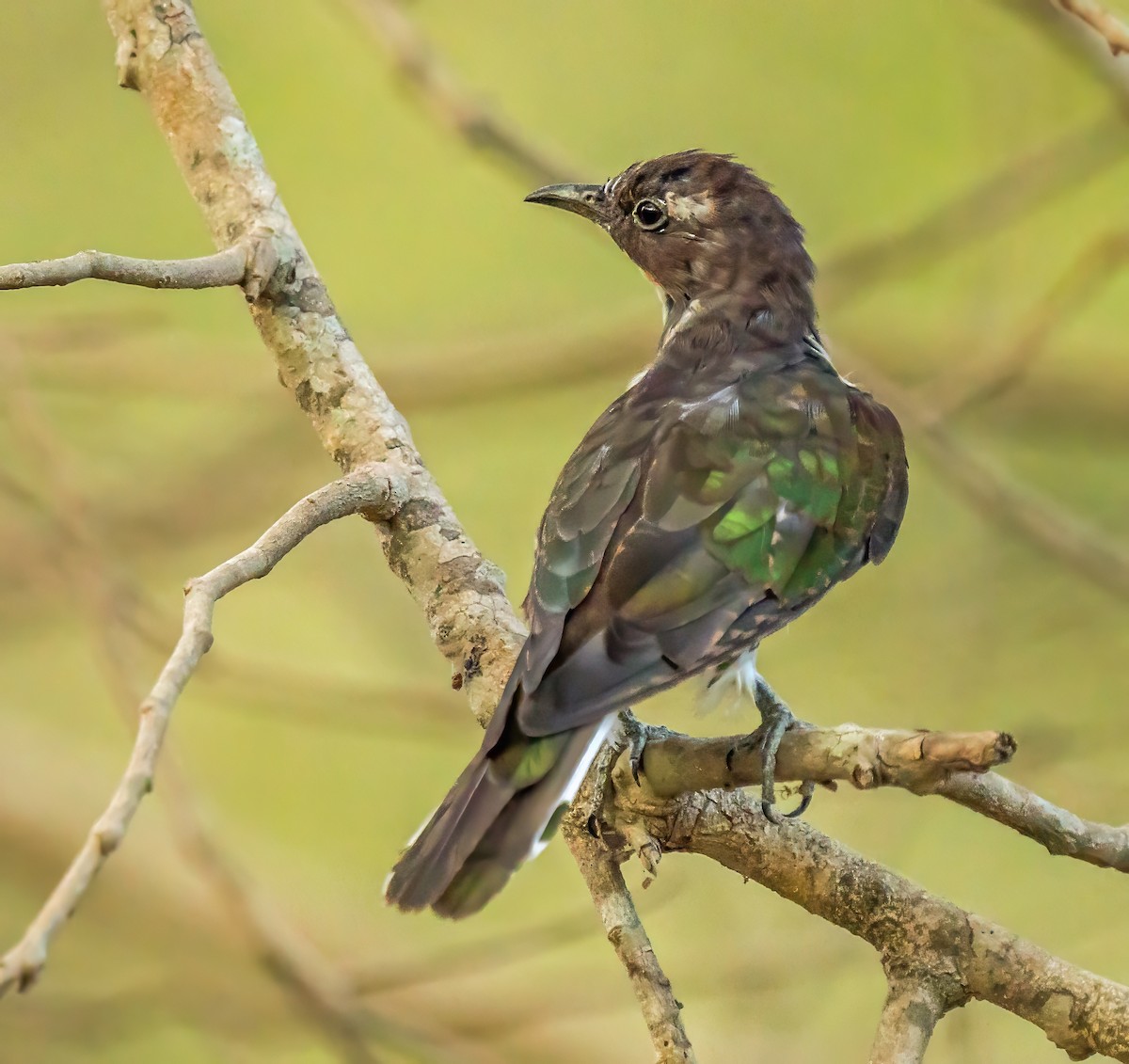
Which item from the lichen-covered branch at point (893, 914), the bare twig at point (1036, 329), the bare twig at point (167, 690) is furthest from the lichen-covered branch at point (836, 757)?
the bare twig at point (1036, 329)

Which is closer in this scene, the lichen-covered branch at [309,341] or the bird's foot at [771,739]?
the bird's foot at [771,739]

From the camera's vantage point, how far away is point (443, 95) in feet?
16.1

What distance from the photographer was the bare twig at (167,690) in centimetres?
169

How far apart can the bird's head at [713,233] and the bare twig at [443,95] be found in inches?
22.1

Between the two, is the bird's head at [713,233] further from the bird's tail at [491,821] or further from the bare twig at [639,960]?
the bare twig at [639,960]

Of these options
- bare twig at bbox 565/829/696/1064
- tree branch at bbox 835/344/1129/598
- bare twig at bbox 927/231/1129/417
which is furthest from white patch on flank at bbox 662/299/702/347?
bare twig at bbox 565/829/696/1064

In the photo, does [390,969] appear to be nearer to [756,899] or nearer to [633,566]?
[756,899]

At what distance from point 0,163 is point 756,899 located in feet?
20.4

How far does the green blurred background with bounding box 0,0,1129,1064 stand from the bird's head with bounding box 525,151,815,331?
3.55 ft

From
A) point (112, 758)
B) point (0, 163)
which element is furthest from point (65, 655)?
point (0, 163)

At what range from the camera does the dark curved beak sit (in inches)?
185

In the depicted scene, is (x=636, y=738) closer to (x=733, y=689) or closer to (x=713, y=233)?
(x=733, y=689)

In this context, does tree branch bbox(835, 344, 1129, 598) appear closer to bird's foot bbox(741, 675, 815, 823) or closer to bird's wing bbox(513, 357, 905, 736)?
bird's wing bbox(513, 357, 905, 736)

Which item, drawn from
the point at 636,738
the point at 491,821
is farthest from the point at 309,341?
the point at 491,821
